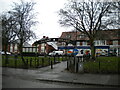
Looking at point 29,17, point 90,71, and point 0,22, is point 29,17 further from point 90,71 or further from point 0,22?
point 90,71

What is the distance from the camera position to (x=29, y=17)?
18.3 m

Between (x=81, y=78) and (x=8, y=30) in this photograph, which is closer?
(x=81, y=78)

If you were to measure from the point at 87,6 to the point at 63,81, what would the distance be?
57.3ft

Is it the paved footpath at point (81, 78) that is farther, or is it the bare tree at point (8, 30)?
the bare tree at point (8, 30)

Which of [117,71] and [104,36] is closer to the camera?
[117,71]

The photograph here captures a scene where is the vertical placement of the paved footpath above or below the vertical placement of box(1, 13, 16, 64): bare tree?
below

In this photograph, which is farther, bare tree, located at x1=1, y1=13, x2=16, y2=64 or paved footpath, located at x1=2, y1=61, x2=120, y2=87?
bare tree, located at x1=1, y1=13, x2=16, y2=64

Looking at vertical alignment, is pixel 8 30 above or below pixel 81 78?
above

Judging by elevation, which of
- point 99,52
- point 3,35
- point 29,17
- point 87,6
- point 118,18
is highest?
point 87,6

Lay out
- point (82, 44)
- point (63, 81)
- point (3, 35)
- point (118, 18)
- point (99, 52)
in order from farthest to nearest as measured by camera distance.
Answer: point (82, 44) < point (99, 52) < point (3, 35) < point (118, 18) < point (63, 81)

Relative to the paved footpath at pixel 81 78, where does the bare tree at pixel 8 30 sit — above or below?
above

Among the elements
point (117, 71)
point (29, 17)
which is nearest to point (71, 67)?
point (117, 71)

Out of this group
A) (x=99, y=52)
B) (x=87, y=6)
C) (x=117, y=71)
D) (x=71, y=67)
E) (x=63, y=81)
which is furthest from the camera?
(x=99, y=52)

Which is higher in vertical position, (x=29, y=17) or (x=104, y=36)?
(x=29, y=17)
